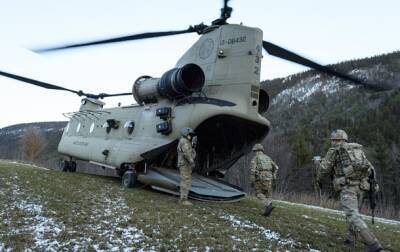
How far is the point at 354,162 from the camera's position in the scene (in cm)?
661

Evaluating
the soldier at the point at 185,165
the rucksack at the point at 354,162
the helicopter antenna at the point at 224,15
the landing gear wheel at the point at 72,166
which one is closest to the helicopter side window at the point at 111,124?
the landing gear wheel at the point at 72,166

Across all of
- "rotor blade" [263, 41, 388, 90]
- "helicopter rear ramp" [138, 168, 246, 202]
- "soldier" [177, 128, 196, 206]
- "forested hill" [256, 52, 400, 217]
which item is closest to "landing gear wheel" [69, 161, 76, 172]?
"helicopter rear ramp" [138, 168, 246, 202]

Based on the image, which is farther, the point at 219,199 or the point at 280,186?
the point at 280,186

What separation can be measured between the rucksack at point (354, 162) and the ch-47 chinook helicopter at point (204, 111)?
12.0ft

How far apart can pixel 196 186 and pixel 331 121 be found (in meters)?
90.3

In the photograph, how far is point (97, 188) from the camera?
37.0 ft

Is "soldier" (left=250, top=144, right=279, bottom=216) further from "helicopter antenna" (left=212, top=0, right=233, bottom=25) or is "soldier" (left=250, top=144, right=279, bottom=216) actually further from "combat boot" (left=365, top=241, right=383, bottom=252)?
"helicopter antenna" (left=212, top=0, right=233, bottom=25)

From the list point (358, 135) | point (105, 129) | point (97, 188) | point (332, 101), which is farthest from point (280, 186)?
point (332, 101)

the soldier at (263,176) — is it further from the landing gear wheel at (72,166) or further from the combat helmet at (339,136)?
the landing gear wheel at (72,166)

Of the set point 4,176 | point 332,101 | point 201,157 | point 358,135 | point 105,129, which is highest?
point 332,101

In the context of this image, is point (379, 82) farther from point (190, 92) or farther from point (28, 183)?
point (28, 183)

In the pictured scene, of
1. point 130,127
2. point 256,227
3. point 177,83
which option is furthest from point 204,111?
point 256,227

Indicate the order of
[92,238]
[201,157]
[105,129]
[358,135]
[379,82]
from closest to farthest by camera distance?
1. [92,238]
2. [379,82]
3. [201,157]
4. [105,129]
5. [358,135]

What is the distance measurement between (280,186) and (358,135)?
33197 millimetres
